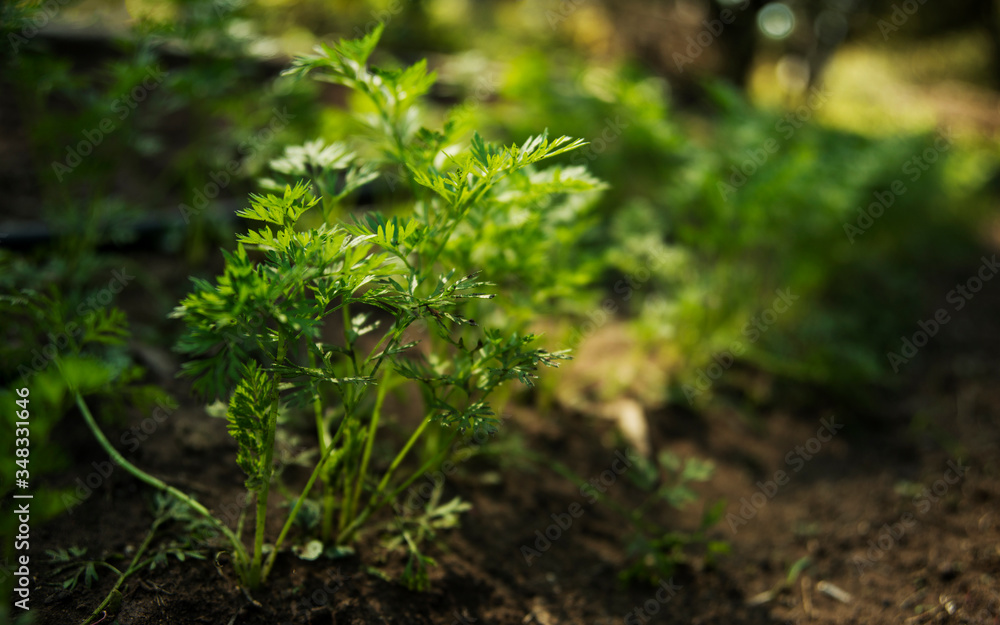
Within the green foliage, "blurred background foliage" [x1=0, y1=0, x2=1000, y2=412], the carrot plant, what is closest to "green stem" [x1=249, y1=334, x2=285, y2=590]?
the carrot plant

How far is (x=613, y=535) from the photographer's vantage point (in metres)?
1.86

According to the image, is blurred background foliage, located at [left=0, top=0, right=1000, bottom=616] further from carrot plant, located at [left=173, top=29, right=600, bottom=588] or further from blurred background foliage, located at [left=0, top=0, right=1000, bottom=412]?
carrot plant, located at [left=173, top=29, right=600, bottom=588]

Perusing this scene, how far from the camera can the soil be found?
1338 millimetres

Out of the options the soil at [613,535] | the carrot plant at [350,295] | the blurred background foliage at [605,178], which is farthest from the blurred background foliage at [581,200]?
the soil at [613,535]

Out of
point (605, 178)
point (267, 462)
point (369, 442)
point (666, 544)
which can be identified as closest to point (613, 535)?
point (666, 544)

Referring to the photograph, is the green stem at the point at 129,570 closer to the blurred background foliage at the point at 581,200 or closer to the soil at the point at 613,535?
the soil at the point at 613,535

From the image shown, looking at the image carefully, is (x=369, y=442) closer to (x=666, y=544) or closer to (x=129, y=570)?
(x=129, y=570)

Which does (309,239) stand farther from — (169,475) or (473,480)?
(473,480)

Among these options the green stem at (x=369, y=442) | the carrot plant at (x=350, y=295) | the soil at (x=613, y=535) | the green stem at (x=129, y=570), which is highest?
the carrot plant at (x=350, y=295)

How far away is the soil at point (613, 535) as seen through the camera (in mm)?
1338

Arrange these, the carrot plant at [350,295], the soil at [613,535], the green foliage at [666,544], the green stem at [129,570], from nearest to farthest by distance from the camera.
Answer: the carrot plant at [350,295] < the green stem at [129,570] < the soil at [613,535] < the green foliage at [666,544]

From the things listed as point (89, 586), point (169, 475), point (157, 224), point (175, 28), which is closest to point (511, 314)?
point (169, 475)

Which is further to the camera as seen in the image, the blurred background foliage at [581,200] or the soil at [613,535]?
the blurred background foliage at [581,200]

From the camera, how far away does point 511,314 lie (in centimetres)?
173
